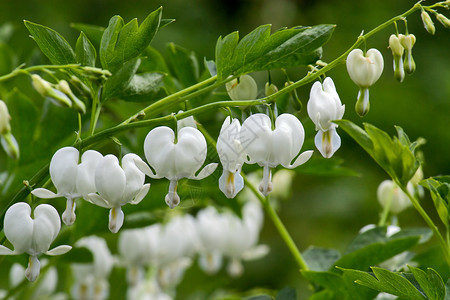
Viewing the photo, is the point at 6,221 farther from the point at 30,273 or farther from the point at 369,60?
the point at 369,60

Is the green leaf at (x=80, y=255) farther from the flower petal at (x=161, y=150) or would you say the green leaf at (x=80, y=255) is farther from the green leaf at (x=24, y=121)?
the flower petal at (x=161, y=150)

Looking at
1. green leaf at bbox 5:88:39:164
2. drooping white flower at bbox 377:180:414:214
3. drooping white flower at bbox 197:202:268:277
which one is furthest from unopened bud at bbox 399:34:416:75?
drooping white flower at bbox 197:202:268:277

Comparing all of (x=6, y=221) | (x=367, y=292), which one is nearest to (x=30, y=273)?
(x=6, y=221)

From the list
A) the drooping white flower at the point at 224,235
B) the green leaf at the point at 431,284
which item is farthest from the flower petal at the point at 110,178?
the drooping white flower at the point at 224,235

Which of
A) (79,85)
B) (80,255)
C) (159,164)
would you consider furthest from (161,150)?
(80,255)

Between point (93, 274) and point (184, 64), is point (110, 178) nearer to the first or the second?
point (184, 64)

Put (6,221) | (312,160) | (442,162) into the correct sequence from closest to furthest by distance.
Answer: (6,221) → (312,160) → (442,162)
